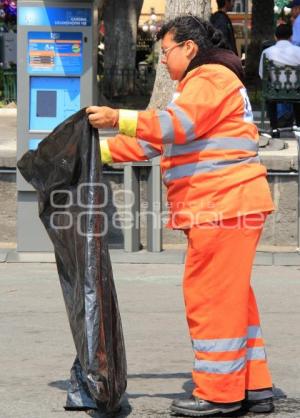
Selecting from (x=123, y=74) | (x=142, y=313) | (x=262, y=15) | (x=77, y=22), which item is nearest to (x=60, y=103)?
(x=77, y=22)

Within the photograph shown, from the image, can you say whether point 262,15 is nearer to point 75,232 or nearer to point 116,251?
point 116,251

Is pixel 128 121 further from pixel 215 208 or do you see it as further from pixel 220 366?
pixel 220 366

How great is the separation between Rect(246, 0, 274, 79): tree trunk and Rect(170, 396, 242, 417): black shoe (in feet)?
59.8

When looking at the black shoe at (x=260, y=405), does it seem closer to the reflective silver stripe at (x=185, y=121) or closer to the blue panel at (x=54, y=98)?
the reflective silver stripe at (x=185, y=121)

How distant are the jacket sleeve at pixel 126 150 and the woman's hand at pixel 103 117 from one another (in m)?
0.26

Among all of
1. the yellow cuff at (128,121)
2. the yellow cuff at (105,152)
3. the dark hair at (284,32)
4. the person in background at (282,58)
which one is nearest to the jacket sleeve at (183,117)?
the yellow cuff at (128,121)

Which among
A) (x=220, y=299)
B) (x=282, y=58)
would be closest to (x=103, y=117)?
(x=220, y=299)

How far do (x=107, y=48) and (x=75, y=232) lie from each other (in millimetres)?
17217

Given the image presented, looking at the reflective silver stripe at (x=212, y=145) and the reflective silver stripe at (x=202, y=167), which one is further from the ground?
the reflective silver stripe at (x=212, y=145)

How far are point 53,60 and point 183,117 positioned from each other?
396 centimetres

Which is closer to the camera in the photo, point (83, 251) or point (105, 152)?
point (83, 251)

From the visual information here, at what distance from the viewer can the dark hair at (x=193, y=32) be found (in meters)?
5.15

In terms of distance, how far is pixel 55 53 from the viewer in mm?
8695

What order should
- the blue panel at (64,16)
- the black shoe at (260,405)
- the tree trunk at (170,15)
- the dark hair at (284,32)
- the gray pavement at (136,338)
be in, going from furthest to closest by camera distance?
the dark hair at (284,32), the tree trunk at (170,15), the blue panel at (64,16), the gray pavement at (136,338), the black shoe at (260,405)
